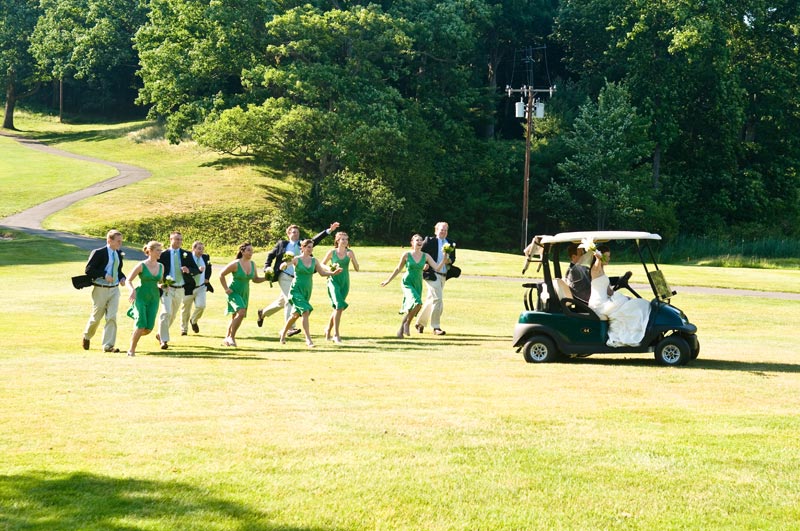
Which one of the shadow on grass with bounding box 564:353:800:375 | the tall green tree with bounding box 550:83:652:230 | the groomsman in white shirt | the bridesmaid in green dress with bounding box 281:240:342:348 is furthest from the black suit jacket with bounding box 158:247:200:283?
the tall green tree with bounding box 550:83:652:230

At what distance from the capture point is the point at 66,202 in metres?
61.6

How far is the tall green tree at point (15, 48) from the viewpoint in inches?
3378

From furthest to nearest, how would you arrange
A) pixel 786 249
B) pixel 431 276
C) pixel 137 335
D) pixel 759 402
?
pixel 786 249 < pixel 431 276 < pixel 137 335 < pixel 759 402

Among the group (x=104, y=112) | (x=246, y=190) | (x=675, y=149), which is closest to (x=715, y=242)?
(x=675, y=149)

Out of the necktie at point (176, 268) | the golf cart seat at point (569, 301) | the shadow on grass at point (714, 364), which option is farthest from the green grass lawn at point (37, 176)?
the shadow on grass at point (714, 364)

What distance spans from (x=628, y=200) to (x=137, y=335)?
45.8 meters

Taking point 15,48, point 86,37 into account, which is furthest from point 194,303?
point 15,48

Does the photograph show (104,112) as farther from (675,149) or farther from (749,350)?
(749,350)

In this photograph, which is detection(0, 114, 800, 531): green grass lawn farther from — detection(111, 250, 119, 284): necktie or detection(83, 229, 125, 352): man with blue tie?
detection(111, 250, 119, 284): necktie

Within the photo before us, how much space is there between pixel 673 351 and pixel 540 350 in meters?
2.02

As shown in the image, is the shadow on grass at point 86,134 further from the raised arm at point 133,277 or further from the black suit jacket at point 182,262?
the raised arm at point 133,277

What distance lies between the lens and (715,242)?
57.3 m

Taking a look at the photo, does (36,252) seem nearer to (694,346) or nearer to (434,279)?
(434,279)

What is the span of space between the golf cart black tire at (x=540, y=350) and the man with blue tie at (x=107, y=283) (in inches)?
273
